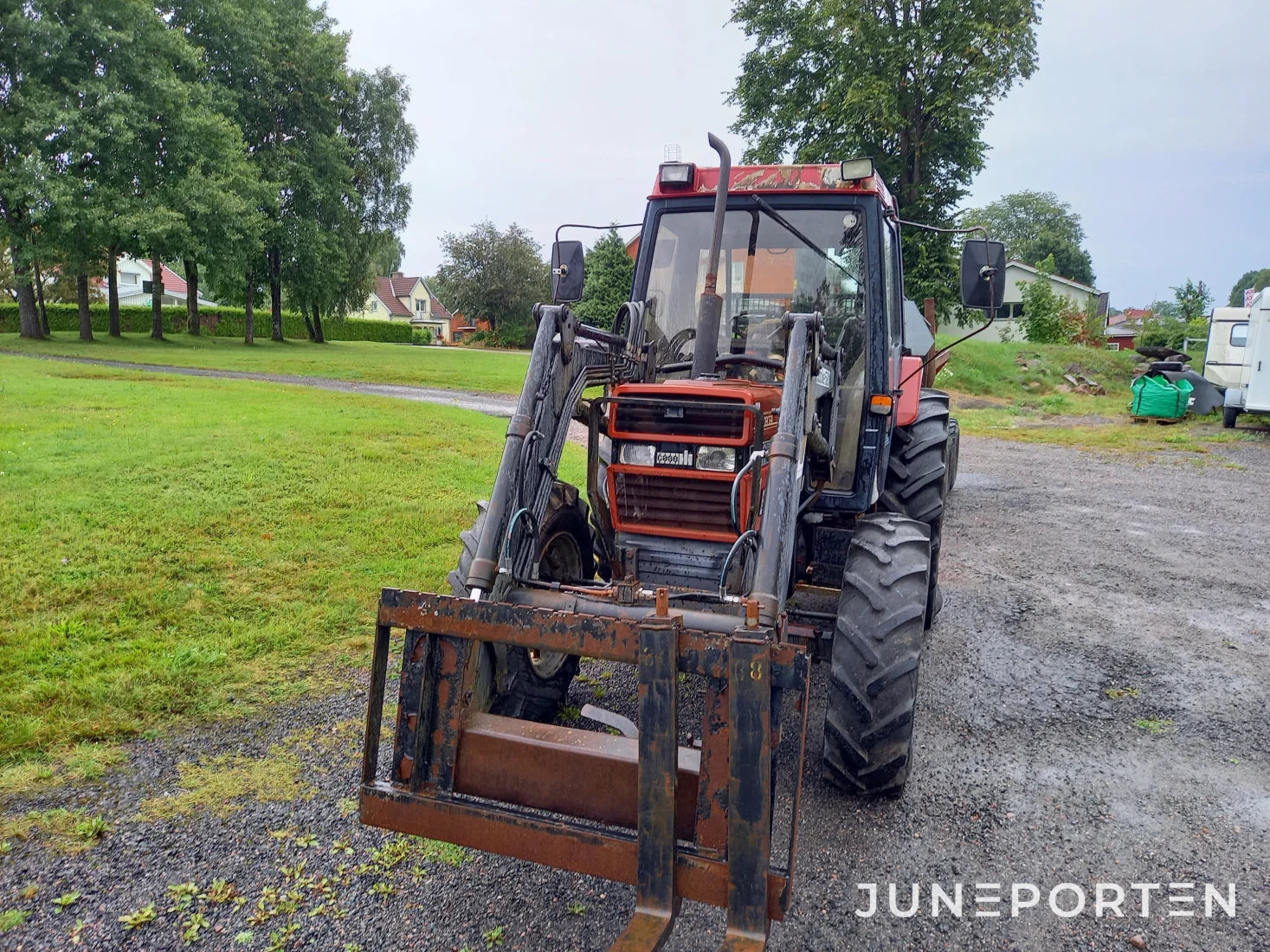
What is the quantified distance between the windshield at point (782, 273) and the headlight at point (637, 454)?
3.52 feet

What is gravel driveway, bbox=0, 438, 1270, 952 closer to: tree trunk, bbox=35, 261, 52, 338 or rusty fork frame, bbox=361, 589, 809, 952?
rusty fork frame, bbox=361, 589, 809, 952

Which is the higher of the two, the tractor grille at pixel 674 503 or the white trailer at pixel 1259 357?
the white trailer at pixel 1259 357

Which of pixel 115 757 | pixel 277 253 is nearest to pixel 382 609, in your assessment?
pixel 115 757

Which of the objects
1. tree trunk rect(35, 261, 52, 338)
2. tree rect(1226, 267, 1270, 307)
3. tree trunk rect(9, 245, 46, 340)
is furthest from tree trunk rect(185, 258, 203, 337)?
tree rect(1226, 267, 1270, 307)

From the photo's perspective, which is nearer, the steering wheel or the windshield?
the windshield

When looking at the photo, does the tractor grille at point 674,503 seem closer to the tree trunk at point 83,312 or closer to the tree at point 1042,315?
the tree trunk at point 83,312

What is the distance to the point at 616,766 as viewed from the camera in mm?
2510

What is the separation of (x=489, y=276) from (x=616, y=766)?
52907mm

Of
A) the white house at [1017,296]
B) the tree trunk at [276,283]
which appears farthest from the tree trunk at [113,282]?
the white house at [1017,296]

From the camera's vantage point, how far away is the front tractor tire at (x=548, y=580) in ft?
11.3

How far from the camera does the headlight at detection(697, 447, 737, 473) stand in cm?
355

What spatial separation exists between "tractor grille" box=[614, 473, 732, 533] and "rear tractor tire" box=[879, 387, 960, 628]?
6.60 feet

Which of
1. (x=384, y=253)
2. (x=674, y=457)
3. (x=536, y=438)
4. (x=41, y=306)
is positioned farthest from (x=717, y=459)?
(x=41, y=306)

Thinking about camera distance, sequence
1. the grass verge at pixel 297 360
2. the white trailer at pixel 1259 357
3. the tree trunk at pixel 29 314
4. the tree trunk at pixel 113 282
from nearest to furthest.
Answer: the white trailer at pixel 1259 357 < the grass verge at pixel 297 360 < the tree trunk at pixel 29 314 < the tree trunk at pixel 113 282
